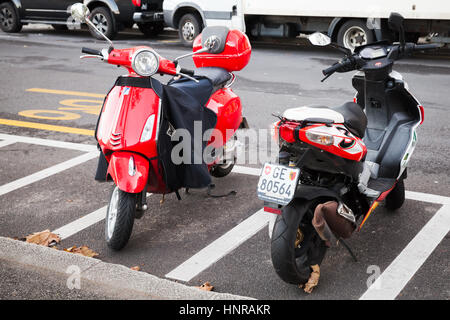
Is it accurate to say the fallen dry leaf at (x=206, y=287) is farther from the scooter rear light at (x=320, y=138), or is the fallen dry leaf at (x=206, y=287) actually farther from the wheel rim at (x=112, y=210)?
the scooter rear light at (x=320, y=138)

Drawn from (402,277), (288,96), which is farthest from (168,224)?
(288,96)

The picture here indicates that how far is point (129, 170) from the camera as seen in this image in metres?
4.10

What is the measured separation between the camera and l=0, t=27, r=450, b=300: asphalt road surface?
3.86m

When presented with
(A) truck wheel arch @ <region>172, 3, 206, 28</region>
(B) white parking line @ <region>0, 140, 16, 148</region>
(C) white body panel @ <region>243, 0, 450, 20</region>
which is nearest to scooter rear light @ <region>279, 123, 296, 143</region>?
(B) white parking line @ <region>0, 140, 16, 148</region>

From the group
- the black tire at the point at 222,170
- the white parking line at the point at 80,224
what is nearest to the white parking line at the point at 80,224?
the white parking line at the point at 80,224

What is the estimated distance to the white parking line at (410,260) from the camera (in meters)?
3.64

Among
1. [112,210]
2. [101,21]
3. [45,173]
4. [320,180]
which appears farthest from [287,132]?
[101,21]

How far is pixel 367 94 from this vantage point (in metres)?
4.86

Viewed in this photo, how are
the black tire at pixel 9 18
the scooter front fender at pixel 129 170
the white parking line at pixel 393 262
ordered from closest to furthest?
the white parking line at pixel 393 262 → the scooter front fender at pixel 129 170 → the black tire at pixel 9 18

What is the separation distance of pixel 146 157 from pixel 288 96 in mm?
5068

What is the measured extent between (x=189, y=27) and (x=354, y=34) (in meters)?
4.15

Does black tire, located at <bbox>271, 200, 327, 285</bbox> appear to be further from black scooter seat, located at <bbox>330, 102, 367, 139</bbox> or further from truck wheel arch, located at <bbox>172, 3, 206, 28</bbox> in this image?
truck wheel arch, located at <bbox>172, 3, 206, 28</bbox>

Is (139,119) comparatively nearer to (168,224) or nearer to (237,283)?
(168,224)

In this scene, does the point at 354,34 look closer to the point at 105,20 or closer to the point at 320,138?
the point at 105,20
